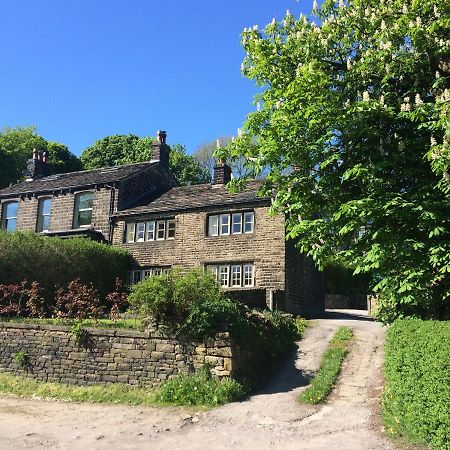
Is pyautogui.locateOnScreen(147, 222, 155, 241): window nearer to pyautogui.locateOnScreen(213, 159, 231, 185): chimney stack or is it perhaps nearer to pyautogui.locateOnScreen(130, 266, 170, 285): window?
pyautogui.locateOnScreen(130, 266, 170, 285): window

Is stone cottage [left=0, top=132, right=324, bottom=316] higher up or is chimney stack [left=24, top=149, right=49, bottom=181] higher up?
chimney stack [left=24, top=149, right=49, bottom=181]

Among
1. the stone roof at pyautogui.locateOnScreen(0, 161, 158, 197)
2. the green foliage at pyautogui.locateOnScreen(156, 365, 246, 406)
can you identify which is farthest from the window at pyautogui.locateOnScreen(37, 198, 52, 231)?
the green foliage at pyautogui.locateOnScreen(156, 365, 246, 406)

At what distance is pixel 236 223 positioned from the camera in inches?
987

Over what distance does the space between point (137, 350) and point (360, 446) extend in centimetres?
664

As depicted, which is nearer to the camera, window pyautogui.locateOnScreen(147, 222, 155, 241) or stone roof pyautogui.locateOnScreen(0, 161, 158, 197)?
window pyautogui.locateOnScreen(147, 222, 155, 241)

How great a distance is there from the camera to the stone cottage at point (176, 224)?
2383 cm

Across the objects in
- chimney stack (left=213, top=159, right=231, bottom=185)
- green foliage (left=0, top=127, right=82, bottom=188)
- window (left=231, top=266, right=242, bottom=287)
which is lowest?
window (left=231, top=266, right=242, bottom=287)

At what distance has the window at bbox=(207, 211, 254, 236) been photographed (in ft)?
81.3

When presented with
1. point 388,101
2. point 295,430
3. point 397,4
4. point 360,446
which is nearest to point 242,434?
point 295,430

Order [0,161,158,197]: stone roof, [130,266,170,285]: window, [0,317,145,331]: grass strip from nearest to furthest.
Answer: [0,317,145,331]: grass strip, [130,266,170,285]: window, [0,161,158,197]: stone roof

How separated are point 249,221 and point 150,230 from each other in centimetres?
583

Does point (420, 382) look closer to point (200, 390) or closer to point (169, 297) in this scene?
point (200, 390)

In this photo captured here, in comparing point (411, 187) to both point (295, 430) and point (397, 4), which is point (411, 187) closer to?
point (397, 4)

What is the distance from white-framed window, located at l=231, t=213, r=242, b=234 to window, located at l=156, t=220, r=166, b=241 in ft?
13.3
